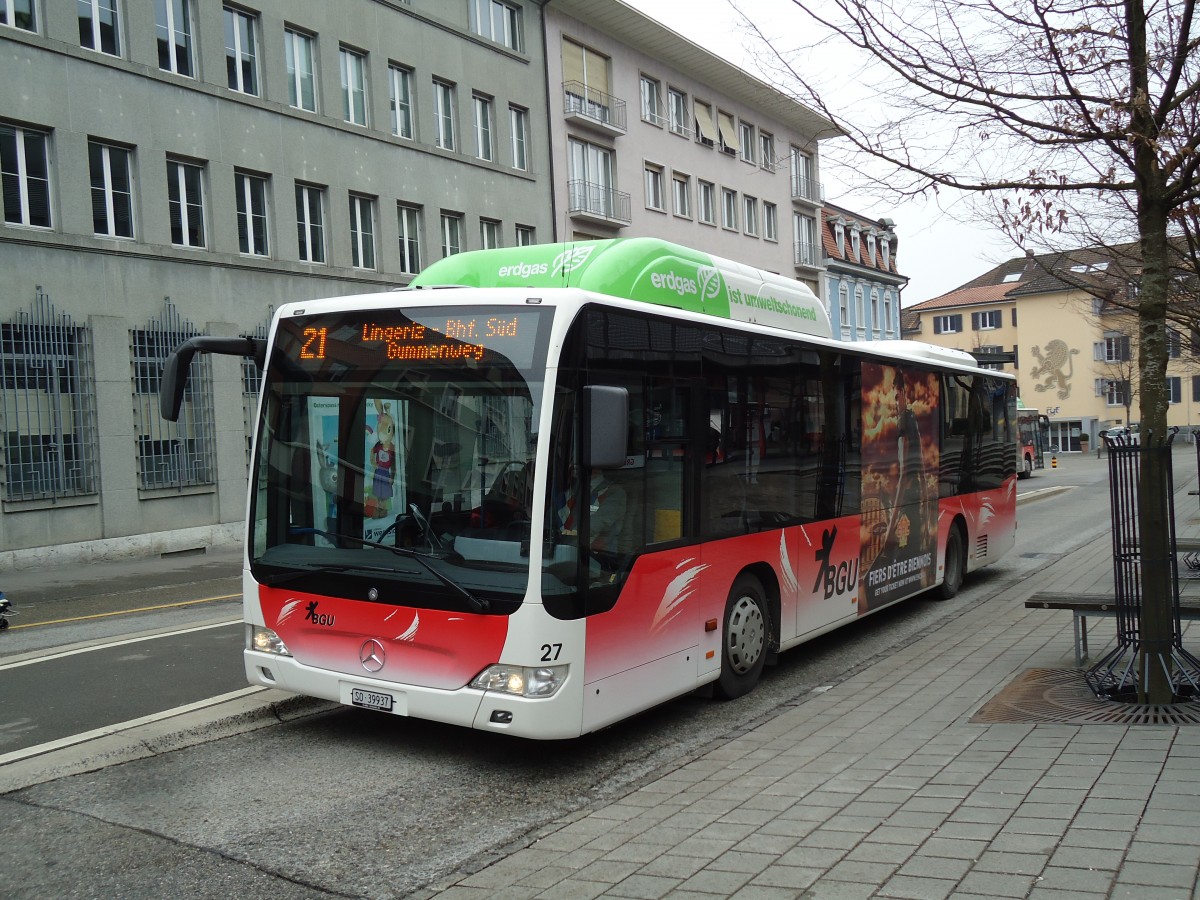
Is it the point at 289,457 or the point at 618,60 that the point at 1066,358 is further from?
the point at 289,457

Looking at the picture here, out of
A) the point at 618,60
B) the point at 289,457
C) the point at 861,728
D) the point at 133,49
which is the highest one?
the point at 618,60

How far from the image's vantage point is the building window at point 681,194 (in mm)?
38625

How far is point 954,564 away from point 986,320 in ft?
270

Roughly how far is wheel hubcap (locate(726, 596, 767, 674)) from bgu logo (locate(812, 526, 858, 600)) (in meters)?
1.07

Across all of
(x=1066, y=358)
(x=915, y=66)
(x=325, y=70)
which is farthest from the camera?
(x=1066, y=358)

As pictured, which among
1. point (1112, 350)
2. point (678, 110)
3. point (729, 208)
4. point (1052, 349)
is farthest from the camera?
point (1052, 349)

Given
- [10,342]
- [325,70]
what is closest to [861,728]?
[10,342]

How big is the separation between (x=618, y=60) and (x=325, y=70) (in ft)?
43.0

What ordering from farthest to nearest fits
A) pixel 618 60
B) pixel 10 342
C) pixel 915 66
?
1. pixel 618 60
2. pixel 10 342
3. pixel 915 66

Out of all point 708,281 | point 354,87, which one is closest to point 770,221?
point 354,87

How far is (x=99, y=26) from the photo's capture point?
20.3 meters

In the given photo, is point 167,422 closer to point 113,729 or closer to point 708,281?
point 113,729

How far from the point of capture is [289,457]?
22.3ft

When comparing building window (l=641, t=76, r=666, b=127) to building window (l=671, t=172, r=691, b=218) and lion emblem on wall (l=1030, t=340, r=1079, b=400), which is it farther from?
lion emblem on wall (l=1030, t=340, r=1079, b=400)
